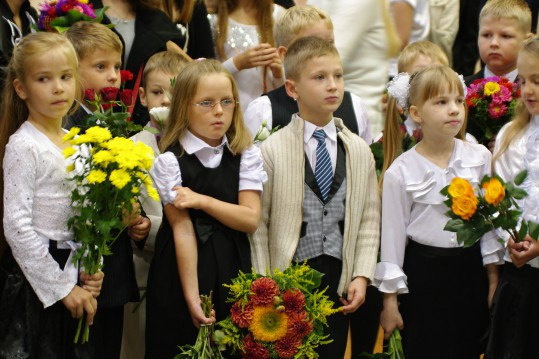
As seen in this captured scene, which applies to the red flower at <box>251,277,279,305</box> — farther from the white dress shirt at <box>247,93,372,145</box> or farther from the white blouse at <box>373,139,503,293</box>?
the white dress shirt at <box>247,93,372,145</box>

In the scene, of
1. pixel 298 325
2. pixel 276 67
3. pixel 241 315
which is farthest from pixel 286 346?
pixel 276 67

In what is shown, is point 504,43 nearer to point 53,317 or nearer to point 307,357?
point 307,357

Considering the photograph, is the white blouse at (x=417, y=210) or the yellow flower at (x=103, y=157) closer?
the yellow flower at (x=103, y=157)

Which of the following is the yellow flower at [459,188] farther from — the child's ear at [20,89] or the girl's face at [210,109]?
the child's ear at [20,89]

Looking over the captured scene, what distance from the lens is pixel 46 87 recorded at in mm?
4012

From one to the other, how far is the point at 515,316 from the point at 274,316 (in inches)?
41.7

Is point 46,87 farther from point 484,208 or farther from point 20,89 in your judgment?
point 484,208

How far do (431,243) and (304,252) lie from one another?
56cm

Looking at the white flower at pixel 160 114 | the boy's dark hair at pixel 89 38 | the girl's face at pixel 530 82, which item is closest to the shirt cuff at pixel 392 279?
the girl's face at pixel 530 82

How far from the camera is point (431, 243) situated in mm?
4414

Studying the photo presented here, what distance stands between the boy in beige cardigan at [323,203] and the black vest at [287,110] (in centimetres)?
47

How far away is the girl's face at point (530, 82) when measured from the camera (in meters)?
4.44

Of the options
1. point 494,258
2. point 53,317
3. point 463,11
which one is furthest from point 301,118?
point 463,11

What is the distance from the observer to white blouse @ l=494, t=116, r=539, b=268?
14.1 feet
